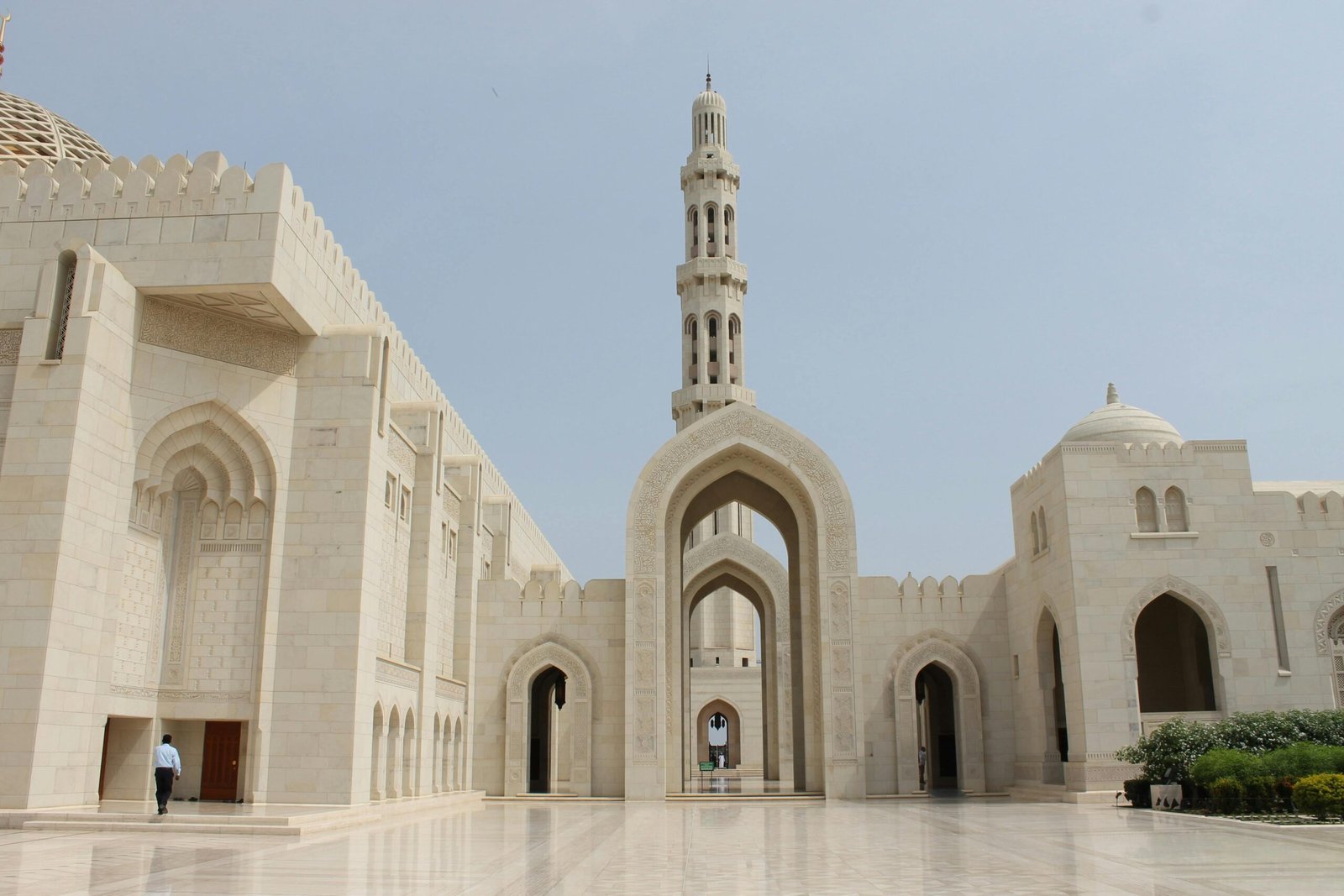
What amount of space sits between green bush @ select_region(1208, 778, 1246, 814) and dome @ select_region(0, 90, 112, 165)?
1825cm

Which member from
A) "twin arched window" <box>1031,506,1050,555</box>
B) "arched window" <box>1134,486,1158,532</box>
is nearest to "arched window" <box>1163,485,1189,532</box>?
"arched window" <box>1134,486,1158,532</box>

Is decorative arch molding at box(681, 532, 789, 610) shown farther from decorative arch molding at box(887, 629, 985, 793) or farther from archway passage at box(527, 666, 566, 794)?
decorative arch molding at box(887, 629, 985, 793)

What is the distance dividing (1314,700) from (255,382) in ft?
55.5

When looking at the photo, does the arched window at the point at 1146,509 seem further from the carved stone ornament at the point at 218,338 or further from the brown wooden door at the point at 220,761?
the brown wooden door at the point at 220,761

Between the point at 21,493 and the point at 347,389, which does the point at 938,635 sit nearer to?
the point at 347,389

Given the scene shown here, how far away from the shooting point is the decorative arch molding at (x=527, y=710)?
21359 mm

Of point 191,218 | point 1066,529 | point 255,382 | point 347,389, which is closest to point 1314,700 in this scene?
point 1066,529

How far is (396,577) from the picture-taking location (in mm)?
17797

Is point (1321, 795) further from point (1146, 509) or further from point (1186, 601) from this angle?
point (1146, 509)

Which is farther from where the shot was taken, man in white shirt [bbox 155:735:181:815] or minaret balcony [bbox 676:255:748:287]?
minaret balcony [bbox 676:255:748:287]

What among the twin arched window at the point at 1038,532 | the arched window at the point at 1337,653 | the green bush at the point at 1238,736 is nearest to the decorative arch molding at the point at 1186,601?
the arched window at the point at 1337,653

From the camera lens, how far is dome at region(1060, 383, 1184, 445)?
794 inches

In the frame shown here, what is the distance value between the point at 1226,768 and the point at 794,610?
35.5 ft

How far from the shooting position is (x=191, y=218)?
46.9 feet
